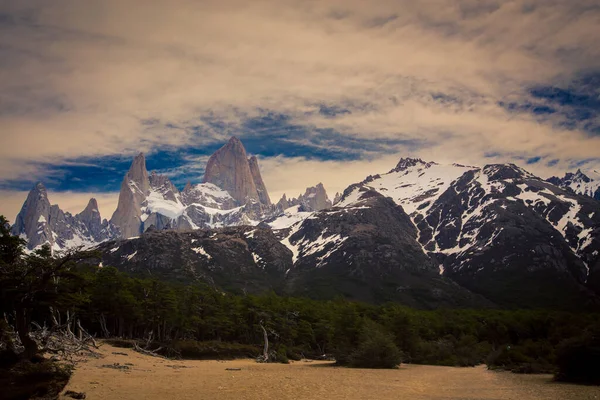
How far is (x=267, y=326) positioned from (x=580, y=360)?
54258mm

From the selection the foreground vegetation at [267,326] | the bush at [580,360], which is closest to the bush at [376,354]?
the foreground vegetation at [267,326]

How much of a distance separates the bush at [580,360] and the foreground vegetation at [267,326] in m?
0.08

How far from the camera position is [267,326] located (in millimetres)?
81125

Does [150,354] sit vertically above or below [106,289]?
below

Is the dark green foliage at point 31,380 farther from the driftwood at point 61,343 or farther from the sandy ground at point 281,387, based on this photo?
the driftwood at point 61,343

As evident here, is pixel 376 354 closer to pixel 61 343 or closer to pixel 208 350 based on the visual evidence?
pixel 208 350

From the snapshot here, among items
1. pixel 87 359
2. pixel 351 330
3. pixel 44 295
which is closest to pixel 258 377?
pixel 87 359

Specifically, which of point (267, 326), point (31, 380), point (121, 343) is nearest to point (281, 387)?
point (31, 380)

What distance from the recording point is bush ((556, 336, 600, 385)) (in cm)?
3459

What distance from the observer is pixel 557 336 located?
65312mm

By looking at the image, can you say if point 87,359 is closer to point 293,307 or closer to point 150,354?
point 150,354

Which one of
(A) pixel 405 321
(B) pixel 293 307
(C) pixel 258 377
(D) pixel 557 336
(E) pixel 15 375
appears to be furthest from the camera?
(B) pixel 293 307

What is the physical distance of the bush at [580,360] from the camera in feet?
113

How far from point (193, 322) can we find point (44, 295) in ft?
175
